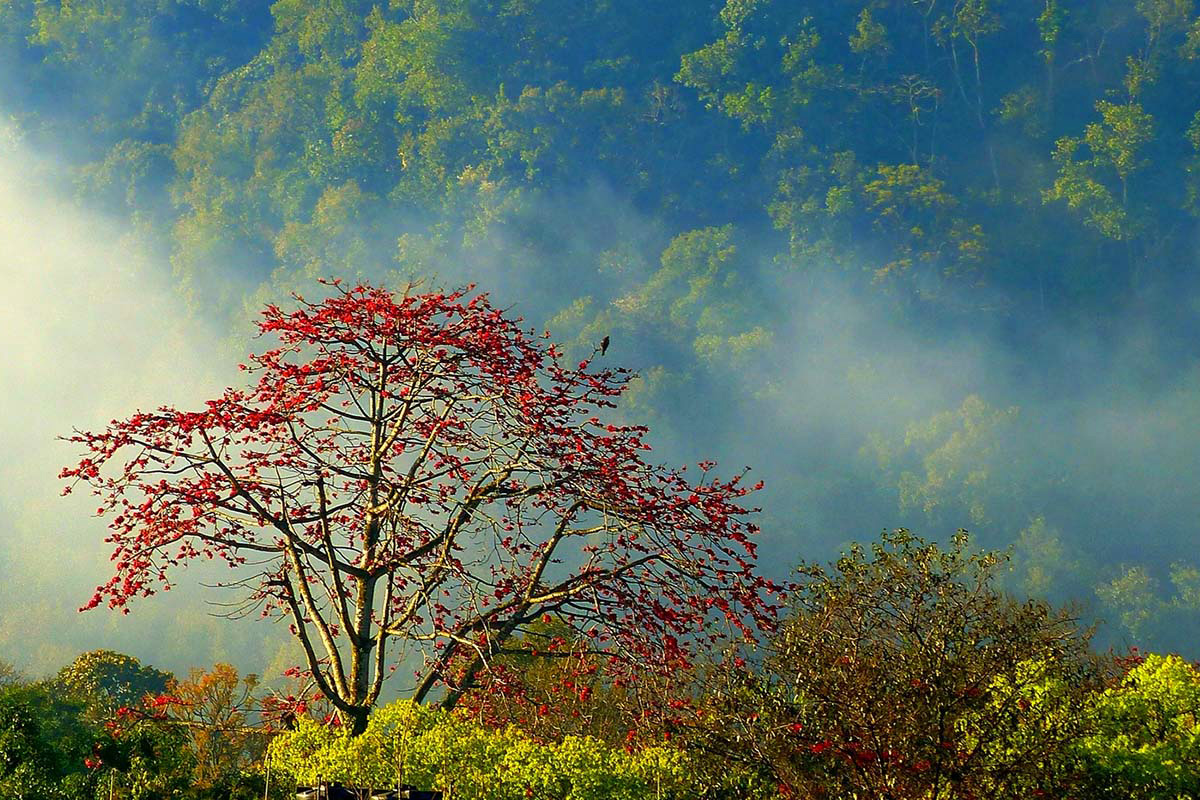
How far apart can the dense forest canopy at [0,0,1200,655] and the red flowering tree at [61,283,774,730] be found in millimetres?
47725

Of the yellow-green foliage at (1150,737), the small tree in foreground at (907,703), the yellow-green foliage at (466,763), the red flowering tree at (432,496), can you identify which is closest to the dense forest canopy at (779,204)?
the yellow-green foliage at (1150,737)

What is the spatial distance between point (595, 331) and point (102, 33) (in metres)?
50.9

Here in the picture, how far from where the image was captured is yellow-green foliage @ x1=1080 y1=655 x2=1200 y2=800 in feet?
26.0

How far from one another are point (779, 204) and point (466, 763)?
66.8 meters

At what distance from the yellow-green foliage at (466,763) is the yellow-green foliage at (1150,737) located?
284cm

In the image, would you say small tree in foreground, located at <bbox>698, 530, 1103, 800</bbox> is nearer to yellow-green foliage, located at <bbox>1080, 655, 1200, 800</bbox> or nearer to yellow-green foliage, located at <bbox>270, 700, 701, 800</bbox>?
yellow-green foliage, located at <bbox>1080, 655, 1200, 800</bbox>

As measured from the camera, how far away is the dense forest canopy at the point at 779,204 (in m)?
59.7

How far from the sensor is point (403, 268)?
71812 mm

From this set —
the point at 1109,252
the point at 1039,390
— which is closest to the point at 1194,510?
the point at 1039,390

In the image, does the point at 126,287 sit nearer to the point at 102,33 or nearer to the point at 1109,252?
the point at 102,33

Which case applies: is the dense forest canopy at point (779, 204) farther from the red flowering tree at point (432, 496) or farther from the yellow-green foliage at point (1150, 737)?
the red flowering tree at point (432, 496)

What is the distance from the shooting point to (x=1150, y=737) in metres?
8.43

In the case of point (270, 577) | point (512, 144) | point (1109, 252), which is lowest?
point (270, 577)

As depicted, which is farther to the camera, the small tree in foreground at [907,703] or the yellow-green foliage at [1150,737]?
the yellow-green foliage at [1150,737]
